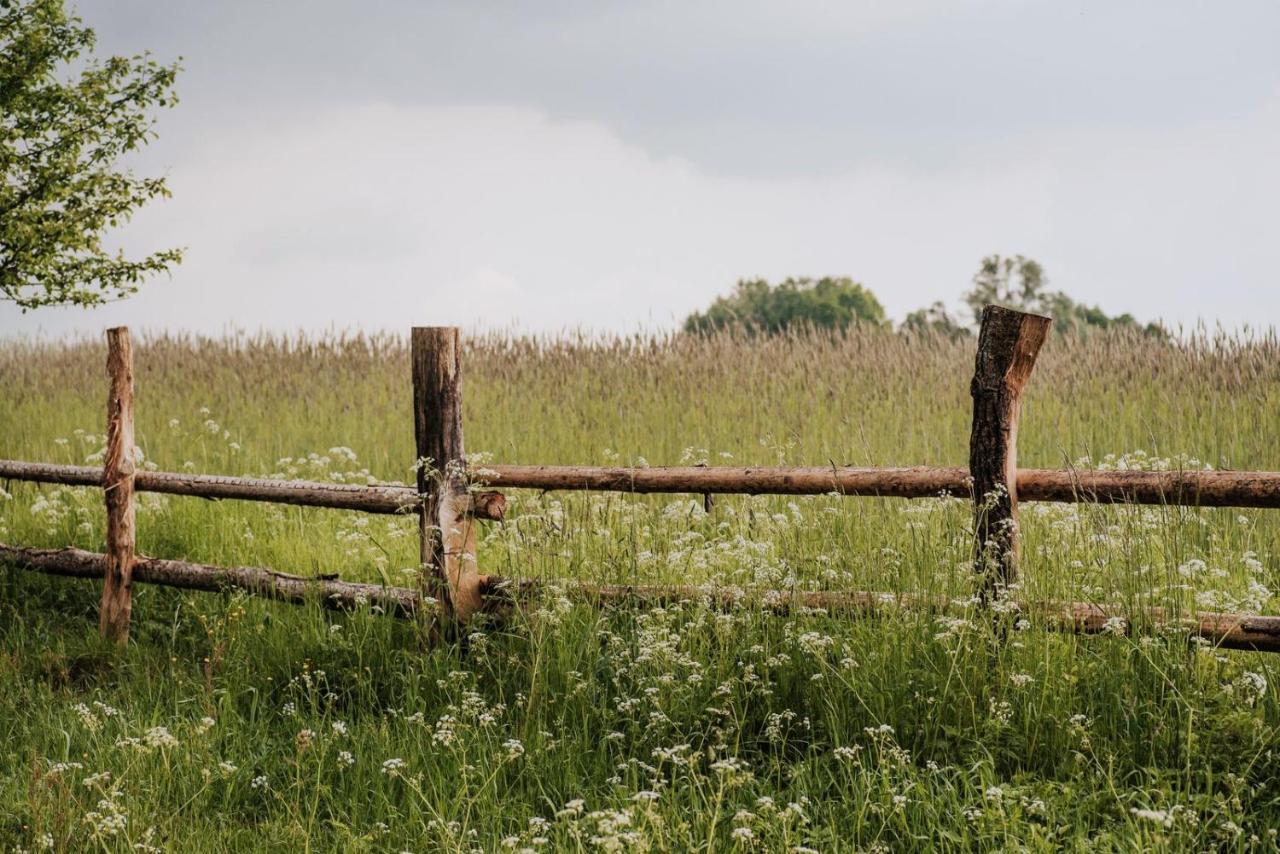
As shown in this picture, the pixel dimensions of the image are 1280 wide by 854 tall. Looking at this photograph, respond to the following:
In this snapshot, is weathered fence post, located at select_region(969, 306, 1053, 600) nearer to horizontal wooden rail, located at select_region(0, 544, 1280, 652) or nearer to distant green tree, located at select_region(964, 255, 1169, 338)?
horizontal wooden rail, located at select_region(0, 544, 1280, 652)

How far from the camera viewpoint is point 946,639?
4.86 metres

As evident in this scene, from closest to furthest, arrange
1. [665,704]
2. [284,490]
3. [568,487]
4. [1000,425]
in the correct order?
1. [665,704]
2. [1000,425]
3. [568,487]
4. [284,490]

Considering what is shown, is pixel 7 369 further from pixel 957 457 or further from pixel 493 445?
pixel 957 457

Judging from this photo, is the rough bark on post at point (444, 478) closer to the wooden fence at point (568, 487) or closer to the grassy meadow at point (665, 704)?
the wooden fence at point (568, 487)

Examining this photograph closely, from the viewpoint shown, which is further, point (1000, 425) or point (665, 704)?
point (1000, 425)

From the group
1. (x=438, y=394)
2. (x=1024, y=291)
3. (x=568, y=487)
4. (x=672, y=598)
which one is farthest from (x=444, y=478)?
(x=1024, y=291)

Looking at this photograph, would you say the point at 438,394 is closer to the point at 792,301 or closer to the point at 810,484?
the point at 810,484

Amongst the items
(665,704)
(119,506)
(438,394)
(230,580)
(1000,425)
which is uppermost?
(438,394)

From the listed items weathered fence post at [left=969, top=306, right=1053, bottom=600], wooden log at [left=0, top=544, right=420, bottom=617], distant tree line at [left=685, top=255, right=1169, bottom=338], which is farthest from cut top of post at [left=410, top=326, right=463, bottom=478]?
distant tree line at [left=685, top=255, right=1169, bottom=338]

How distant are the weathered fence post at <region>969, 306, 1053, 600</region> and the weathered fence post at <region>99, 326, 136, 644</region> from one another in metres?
5.91

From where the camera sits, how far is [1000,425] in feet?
18.1

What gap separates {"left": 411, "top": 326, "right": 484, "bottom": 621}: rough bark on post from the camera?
21.7 ft

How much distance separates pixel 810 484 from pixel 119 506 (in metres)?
5.25

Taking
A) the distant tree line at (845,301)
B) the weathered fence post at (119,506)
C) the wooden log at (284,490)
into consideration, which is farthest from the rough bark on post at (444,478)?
the distant tree line at (845,301)
